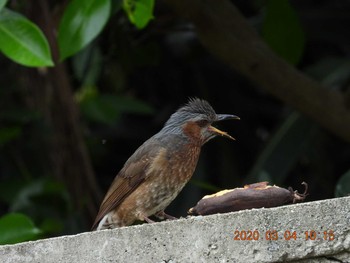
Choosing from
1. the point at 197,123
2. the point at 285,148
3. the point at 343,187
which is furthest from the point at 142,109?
the point at 343,187

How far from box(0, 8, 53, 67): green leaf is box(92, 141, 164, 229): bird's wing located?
0.71 metres

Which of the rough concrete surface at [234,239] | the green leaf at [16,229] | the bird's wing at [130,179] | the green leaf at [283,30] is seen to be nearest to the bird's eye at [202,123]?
the bird's wing at [130,179]

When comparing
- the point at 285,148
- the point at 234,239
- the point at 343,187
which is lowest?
the point at 285,148

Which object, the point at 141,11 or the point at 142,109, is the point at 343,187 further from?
the point at 142,109

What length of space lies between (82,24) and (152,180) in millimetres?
925

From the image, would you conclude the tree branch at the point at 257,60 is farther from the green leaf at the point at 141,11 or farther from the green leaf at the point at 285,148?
the green leaf at the point at 141,11

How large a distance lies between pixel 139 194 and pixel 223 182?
118 inches

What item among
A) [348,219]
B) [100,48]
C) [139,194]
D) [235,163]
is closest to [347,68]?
[235,163]

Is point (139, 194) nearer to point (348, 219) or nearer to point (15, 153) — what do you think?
point (348, 219)

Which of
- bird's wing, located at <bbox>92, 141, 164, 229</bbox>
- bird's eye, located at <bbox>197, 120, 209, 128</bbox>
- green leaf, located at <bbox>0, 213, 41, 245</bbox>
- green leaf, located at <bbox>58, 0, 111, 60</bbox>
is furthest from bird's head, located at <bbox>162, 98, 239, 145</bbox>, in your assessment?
green leaf, located at <bbox>0, 213, 41, 245</bbox>

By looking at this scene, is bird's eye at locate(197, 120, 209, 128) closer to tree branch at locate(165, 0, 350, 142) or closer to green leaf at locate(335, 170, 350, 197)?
green leaf at locate(335, 170, 350, 197)

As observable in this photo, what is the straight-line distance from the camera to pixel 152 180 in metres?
4.68

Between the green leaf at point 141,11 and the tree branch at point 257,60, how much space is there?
90 centimetres

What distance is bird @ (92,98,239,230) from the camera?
15.3 feet
